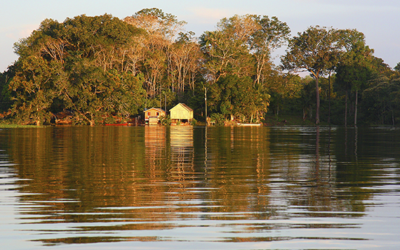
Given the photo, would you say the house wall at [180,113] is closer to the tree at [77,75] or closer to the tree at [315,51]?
the tree at [77,75]

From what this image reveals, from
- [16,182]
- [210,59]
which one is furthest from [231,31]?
[16,182]

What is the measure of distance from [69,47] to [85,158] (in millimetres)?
61745

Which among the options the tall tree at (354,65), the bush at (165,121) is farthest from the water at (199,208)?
the tall tree at (354,65)

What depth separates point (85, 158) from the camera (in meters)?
13.8

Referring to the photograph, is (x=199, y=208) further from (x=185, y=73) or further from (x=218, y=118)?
(x=185, y=73)

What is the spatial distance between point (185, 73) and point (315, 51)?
25.5 metres

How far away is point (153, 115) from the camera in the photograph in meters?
68.8

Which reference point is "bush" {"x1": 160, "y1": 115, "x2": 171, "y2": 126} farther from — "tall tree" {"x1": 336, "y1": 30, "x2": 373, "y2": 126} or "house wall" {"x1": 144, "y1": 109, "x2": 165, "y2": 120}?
"tall tree" {"x1": 336, "y1": 30, "x2": 373, "y2": 126}

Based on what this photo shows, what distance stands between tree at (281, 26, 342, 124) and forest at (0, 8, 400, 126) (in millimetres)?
192

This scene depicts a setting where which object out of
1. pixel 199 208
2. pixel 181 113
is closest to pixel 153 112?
pixel 181 113

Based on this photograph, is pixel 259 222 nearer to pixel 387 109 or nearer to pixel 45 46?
pixel 45 46

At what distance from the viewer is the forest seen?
6235 centimetres

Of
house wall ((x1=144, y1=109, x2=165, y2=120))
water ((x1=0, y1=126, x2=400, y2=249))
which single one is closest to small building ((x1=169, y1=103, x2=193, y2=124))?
house wall ((x1=144, y1=109, x2=165, y2=120))

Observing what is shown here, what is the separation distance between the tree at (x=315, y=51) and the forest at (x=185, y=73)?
0.63ft
